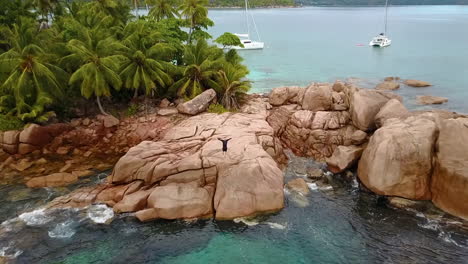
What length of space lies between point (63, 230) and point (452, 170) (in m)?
22.0

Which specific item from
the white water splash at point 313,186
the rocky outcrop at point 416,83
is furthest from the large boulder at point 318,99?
the rocky outcrop at point 416,83

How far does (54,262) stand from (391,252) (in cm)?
1673

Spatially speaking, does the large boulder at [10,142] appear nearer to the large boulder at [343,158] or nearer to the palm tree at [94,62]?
the palm tree at [94,62]

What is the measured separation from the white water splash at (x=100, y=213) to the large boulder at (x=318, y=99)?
18985 millimetres

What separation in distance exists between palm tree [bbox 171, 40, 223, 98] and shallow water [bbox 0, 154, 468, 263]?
→ 14.6 meters

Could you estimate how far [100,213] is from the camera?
67.3ft

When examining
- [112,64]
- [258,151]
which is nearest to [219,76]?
[112,64]

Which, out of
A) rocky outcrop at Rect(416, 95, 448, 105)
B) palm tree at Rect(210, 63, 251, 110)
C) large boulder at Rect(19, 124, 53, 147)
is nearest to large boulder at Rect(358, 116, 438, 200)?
palm tree at Rect(210, 63, 251, 110)

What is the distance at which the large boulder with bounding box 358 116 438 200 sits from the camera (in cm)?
2112

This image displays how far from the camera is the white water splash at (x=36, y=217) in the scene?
1973cm

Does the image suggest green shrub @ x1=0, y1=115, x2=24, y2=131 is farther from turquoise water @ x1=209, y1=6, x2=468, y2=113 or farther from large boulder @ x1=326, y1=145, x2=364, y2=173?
turquoise water @ x1=209, y1=6, x2=468, y2=113

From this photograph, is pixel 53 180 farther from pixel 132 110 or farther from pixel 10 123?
pixel 132 110

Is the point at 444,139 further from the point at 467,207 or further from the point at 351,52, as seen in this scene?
the point at 351,52

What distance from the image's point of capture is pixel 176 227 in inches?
766
